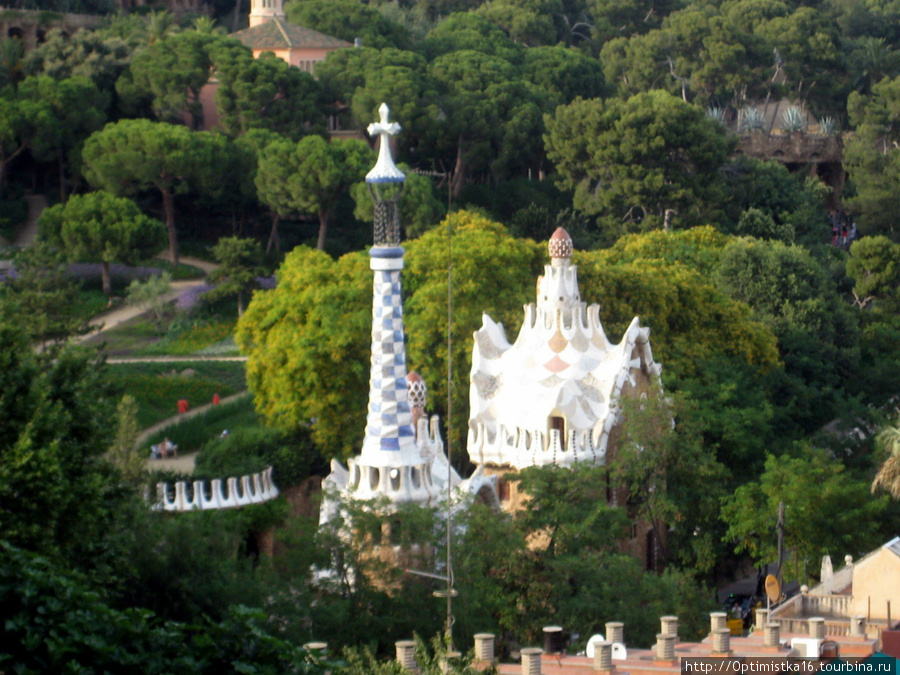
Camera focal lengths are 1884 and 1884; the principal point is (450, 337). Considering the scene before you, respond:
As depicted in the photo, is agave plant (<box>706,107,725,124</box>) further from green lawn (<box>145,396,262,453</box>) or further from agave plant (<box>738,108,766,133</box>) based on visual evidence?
green lawn (<box>145,396,262,453</box>)

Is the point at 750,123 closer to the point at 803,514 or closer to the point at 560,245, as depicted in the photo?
the point at 560,245

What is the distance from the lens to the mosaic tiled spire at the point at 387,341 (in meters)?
32.5

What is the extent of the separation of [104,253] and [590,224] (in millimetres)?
21735

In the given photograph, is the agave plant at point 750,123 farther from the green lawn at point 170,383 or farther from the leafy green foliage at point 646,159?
the green lawn at point 170,383

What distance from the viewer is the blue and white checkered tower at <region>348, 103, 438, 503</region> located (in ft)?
106

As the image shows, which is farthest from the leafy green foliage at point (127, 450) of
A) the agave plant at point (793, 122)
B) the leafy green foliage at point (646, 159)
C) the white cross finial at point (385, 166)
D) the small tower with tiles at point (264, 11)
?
the agave plant at point (793, 122)

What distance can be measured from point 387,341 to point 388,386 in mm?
786

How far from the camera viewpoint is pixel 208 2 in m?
96.0

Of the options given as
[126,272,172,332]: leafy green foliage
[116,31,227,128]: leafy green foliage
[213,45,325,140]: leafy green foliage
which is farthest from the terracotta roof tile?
[126,272,172,332]: leafy green foliage

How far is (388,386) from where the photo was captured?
32812 mm

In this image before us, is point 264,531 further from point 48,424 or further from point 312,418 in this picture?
point 48,424

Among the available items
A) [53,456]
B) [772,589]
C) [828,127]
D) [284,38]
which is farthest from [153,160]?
[828,127]

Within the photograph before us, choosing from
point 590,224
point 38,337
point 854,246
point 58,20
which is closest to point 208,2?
point 58,20

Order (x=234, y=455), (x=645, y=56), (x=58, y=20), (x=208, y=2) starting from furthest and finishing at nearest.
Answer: (x=208, y=2), (x=645, y=56), (x=58, y=20), (x=234, y=455)
